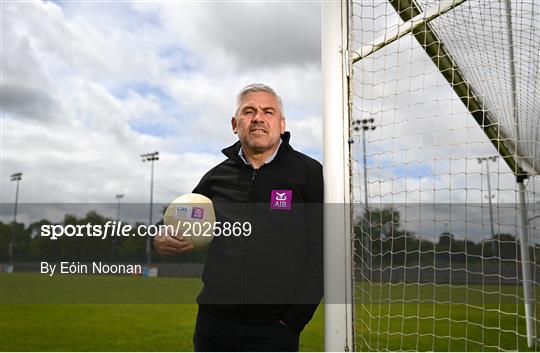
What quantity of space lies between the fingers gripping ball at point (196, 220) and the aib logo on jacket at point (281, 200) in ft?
1.33

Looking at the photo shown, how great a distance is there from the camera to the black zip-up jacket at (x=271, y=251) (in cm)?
255

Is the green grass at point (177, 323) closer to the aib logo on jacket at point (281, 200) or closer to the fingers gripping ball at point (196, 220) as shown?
the aib logo on jacket at point (281, 200)

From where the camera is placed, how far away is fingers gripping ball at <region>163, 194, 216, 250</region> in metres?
2.80

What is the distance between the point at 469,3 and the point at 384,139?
45.2 inches

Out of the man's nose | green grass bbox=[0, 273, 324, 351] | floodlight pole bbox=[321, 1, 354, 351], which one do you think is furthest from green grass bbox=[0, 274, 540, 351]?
the man's nose

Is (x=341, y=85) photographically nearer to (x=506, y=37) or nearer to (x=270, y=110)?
(x=270, y=110)

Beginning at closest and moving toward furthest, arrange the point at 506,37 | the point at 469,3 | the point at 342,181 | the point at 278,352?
the point at 278,352 < the point at 342,181 < the point at 469,3 < the point at 506,37

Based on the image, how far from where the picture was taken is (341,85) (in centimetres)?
275

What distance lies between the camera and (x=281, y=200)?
2.64 m

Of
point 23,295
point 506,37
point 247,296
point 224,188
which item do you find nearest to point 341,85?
point 224,188

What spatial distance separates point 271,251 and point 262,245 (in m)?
0.06

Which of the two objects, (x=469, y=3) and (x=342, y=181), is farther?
(x=469, y=3)

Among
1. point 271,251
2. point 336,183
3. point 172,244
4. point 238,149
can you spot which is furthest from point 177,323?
point 336,183

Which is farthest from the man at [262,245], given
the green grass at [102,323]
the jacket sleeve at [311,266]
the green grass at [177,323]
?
the green grass at [102,323]
